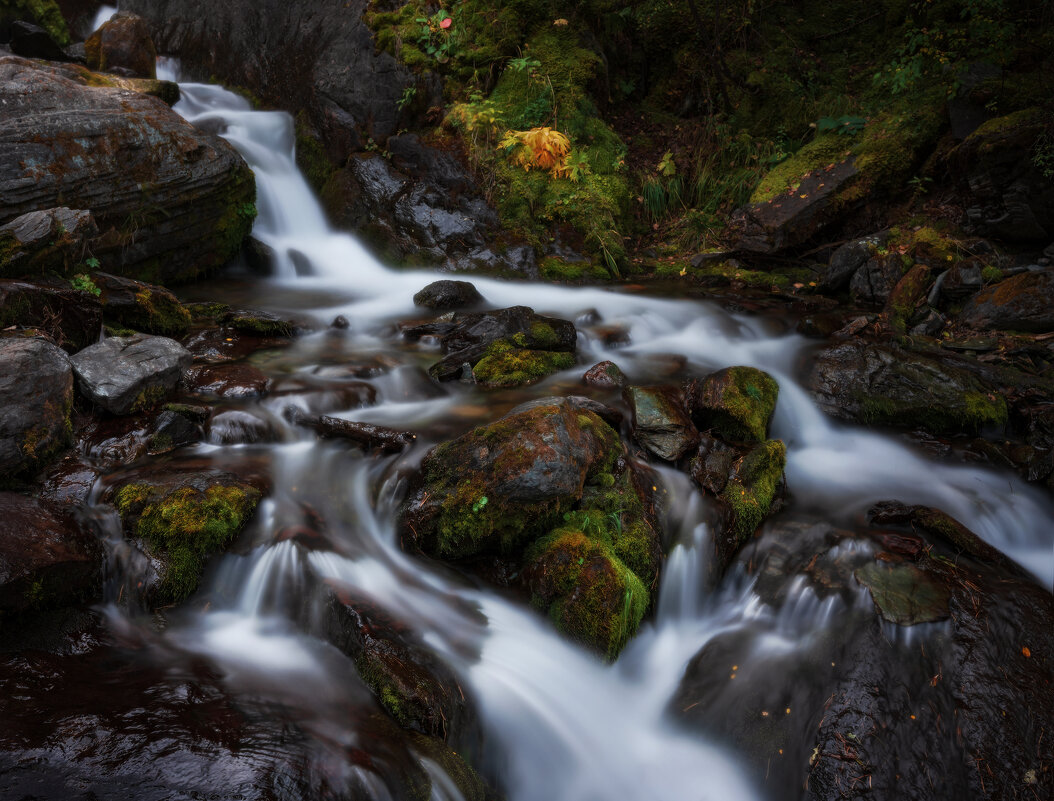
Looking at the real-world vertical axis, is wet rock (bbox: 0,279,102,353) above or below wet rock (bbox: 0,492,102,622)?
above

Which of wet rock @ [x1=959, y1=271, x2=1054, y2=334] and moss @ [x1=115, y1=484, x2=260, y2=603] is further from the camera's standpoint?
wet rock @ [x1=959, y1=271, x2=1054, y2=334]

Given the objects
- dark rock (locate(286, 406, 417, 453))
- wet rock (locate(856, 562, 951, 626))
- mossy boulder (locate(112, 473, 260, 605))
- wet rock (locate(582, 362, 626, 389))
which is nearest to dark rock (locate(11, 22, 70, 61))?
dark rock (locate(286, 406, 417, 453))

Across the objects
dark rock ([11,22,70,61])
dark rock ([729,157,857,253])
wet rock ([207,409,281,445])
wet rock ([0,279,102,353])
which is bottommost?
wet rock ([207,409,281,445])

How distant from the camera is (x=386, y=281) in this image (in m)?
8.65

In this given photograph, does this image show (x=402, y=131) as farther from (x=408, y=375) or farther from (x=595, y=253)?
(x=408, y=375)

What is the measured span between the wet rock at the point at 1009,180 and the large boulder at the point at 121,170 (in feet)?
29.9

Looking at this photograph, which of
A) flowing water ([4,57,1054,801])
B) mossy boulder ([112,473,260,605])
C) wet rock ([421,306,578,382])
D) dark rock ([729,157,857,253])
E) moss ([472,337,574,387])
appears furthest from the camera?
dark rock ([729,157,857,253])

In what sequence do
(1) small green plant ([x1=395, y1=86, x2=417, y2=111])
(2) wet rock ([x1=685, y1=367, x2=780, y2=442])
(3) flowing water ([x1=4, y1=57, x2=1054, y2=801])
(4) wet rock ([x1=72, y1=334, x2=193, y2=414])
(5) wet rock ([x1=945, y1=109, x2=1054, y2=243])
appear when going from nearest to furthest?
(3) flowing water ([x1=4, y1=57, x2=1054, y2=801]) < (4) wet rock ([x1=72, y1=334, x2=193, y2=414]) < (2) wet rock ([x1=685, y1=367, x2=780, y2=442]) < (5) wet rock ([x1=945, y1=109, x2=1054, y2=243]) < (1) small green plant ([x1=395, y1=86, x2=417, y2=111])

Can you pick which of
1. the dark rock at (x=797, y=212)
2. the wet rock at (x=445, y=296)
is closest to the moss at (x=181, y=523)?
the wet rock at (x=445, y=296)

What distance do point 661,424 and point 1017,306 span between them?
4.30 m

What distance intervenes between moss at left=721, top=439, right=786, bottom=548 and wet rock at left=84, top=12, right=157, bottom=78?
13.1 m

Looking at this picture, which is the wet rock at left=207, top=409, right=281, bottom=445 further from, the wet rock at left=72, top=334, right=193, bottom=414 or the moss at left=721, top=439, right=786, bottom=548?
the moss at left=721, top=439, right=786, bottom=548

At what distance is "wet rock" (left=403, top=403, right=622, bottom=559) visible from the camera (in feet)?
11.5

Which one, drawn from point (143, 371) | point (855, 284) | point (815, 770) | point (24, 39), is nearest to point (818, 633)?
point (815, 770)
